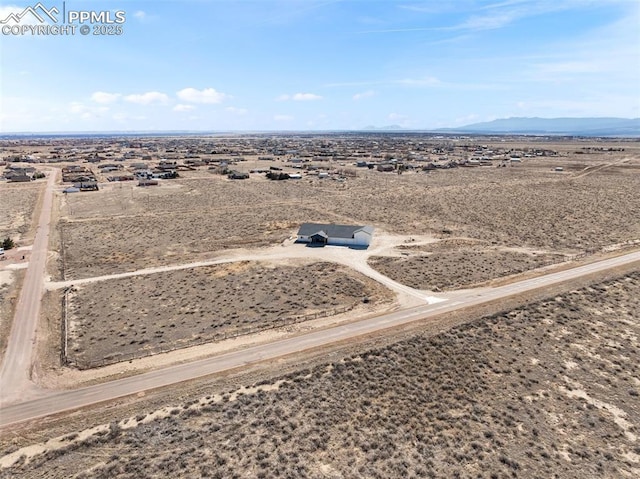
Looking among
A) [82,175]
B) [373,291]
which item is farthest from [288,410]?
[82,175]

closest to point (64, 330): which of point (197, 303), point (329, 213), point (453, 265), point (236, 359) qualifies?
point (197, 303)

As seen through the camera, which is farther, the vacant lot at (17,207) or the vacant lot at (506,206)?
the vacant lot at (17,207)

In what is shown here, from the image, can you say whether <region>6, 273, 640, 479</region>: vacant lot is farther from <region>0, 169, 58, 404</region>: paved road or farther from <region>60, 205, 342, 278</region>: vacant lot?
<region>60, 205, 342, 278</region>: vacant lot

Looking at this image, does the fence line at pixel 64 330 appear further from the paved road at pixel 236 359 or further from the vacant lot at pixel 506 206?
the vacant lot at pixel 506 206

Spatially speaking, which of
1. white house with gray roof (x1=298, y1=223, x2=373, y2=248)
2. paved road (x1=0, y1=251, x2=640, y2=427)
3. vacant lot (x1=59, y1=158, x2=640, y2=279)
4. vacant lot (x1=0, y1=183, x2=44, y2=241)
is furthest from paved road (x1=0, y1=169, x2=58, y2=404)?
white house with gray roof (x1=298, y1=223, x2=373, y2=248)

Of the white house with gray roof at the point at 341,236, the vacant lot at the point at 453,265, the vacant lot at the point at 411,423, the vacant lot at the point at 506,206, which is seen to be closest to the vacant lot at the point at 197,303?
the vacant lot at the point at 453,265

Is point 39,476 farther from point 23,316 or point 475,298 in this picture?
point 475,298
